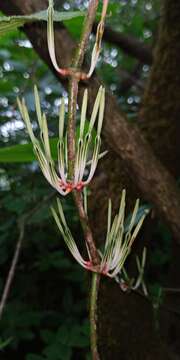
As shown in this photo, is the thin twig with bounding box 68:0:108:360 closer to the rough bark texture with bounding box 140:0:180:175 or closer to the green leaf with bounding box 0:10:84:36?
the green leaf with bounding box 0:10:84:36

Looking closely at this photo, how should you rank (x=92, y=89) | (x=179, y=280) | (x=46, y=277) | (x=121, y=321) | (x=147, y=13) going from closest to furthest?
(x=92, y=89), (x=121, y=321), (x=179, y=280), (x=46, y=277), (x=147, y=13)

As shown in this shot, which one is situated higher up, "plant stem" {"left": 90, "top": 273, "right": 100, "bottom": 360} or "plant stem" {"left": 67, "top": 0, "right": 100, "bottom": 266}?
"plant stem" {"left": 67, "top": 0, "right": 100, "bottom": 266}

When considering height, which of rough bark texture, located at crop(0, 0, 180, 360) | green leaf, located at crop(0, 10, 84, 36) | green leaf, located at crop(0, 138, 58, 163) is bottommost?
rough bark texture, located at crop(0, 0, 180, 360)

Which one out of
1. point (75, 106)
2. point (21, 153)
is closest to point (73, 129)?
point (75, 106)

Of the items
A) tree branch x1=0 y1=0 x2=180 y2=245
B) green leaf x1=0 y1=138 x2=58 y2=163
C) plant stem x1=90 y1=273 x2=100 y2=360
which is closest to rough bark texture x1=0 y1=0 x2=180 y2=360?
tree branch x1=0 y1=0 x2=180 y2=245

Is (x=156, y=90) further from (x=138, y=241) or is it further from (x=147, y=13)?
(x=147, y=13)

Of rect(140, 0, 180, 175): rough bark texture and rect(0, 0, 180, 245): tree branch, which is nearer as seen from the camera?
rect(0, 0, 180, 245): tree branch

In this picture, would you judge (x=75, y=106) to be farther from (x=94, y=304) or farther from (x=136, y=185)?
(x=136, y=185)

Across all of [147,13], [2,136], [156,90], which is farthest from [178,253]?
[147,13]

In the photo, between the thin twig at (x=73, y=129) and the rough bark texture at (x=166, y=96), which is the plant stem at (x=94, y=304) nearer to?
the thin twig at (x=73, y=129)
